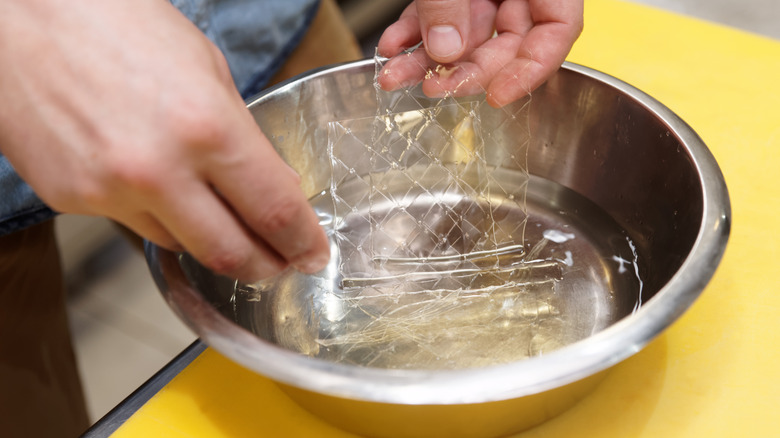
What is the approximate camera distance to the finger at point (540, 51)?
0.39 metres

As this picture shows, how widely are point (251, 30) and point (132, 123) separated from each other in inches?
12.1

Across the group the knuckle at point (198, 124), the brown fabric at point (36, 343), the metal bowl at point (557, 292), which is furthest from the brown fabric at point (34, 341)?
the knuckle at point (198, 124)

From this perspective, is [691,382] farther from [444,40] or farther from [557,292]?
[444,40]

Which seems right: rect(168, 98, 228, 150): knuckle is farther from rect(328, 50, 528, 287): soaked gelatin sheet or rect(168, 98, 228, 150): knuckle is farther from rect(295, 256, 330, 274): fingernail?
rect(328, 50, 528, 287): soaked gelatin sheet

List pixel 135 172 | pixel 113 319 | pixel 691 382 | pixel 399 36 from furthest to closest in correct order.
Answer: pixel 113 319 → pixel 399 36 → pixel 691 382 → pixel 135 172

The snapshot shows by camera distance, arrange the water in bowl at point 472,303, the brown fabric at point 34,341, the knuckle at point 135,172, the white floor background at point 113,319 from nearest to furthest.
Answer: the knuckle at point 135,172 → the water in bowl at point 472,303 → the brown fabric at point 34,341 → the white floor background at point 113,319

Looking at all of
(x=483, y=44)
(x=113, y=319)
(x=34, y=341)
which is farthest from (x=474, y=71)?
(x=113, y=319)

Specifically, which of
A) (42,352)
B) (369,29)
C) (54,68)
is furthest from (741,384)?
(369,29)

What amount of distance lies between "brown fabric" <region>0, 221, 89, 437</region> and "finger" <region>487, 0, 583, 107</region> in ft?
1.14

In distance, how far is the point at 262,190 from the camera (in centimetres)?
23

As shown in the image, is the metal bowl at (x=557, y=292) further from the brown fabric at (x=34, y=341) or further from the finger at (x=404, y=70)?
the brown fabric at (x=34, y=341)

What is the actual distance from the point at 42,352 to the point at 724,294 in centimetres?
48

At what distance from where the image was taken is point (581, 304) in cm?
36

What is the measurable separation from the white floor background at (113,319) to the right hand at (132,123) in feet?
2.18
